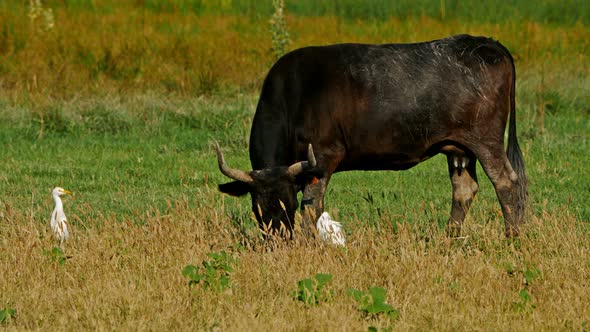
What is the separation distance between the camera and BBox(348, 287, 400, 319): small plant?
654 cm

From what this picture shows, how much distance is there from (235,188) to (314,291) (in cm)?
200

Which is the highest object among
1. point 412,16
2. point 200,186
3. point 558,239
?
point 558,239

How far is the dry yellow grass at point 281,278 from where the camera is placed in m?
6.52

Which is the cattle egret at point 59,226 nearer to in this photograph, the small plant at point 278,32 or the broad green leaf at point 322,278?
the broad green leaf at point 322,278

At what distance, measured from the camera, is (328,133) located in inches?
357

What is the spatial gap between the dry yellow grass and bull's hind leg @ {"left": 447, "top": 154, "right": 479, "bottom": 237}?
0.83 metres

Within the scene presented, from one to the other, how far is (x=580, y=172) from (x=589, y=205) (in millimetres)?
1794

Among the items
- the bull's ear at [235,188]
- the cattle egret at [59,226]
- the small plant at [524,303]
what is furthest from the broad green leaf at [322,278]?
the cattle egret at [59,226]

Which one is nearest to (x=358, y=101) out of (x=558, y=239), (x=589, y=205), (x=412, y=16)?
(x=558, y=239)

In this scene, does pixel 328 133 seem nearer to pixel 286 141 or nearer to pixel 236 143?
pixel 286 141

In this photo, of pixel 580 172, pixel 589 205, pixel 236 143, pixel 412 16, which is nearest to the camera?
pixel 589 205

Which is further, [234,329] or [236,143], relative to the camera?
[236,143]

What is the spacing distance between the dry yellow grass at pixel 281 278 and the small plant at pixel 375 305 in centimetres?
8

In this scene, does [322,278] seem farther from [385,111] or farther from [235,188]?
[385,111]
